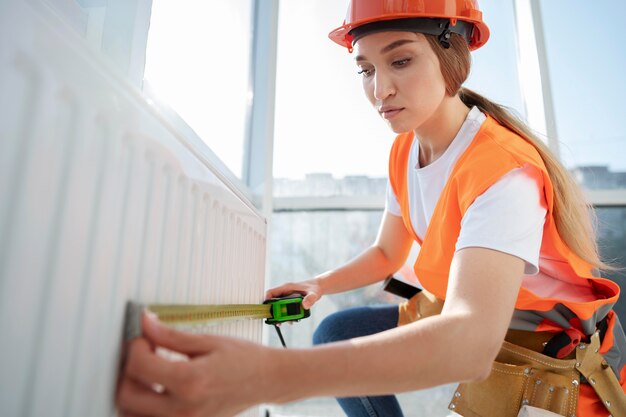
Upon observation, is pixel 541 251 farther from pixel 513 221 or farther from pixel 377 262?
pixel 377 262

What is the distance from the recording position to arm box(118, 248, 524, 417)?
385mm

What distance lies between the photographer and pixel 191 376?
1.23 feet

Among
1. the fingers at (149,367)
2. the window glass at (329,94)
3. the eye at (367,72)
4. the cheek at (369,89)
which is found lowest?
the fingers at (149,367)

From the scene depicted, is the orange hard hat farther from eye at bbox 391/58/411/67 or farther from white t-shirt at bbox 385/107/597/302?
white t-shirt at bbox 385/107/597/302

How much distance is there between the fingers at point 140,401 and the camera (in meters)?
0.38

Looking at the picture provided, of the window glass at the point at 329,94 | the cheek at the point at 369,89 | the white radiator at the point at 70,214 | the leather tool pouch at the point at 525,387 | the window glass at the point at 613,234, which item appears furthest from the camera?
the window glass at the point at 329,94

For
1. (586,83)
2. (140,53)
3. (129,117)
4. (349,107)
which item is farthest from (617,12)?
(129,117)

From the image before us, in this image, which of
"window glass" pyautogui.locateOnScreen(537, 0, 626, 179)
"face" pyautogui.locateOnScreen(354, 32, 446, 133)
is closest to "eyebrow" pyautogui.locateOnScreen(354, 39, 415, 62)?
"face" pyautogui.locateOnScreen(354, 32, 446, 133)

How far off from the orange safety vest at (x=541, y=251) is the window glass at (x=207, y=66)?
67 centimetres

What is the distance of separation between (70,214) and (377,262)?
3.15 ft

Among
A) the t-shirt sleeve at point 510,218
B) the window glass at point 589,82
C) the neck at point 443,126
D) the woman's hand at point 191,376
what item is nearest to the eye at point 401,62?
the neck at point 443,126

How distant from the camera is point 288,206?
177 cm

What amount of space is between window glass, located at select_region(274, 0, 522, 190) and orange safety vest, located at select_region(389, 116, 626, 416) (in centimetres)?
85

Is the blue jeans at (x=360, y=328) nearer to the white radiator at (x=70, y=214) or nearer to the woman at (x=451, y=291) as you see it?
the woman at (x=451, y=291)
